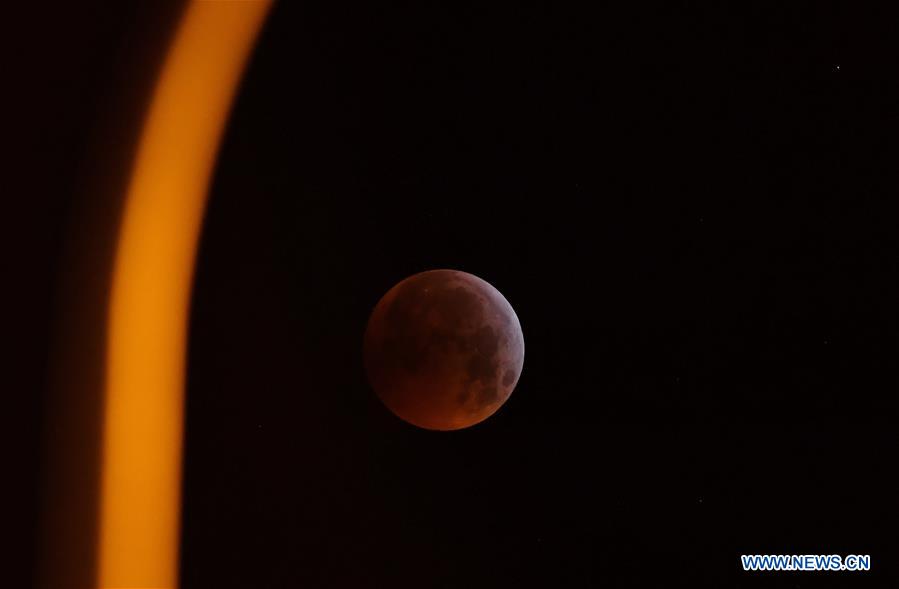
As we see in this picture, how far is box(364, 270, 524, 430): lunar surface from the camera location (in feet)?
11.0

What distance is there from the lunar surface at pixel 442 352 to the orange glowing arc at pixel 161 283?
1.75 m

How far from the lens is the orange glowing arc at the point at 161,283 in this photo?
15.1 feet

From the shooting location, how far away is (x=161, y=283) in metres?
4.84

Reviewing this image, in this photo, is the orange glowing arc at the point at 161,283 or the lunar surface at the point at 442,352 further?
the orange glowing arc at the point at 161,283

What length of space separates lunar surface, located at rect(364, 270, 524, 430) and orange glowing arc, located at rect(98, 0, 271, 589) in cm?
175

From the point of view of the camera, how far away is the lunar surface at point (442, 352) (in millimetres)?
3354

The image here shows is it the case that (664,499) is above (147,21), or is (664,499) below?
below

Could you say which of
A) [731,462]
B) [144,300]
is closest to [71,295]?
[144,300]

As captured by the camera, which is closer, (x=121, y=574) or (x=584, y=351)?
(x=121, y=574)

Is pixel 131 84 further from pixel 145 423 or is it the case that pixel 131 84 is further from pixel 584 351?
pixel 584 351

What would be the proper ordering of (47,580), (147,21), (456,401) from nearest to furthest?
(456,401)
(47,580)
(147,21)

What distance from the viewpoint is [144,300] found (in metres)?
4.73

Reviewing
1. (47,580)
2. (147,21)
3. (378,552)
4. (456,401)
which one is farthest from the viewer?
(378,552)

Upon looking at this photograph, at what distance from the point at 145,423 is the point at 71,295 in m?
0.95
